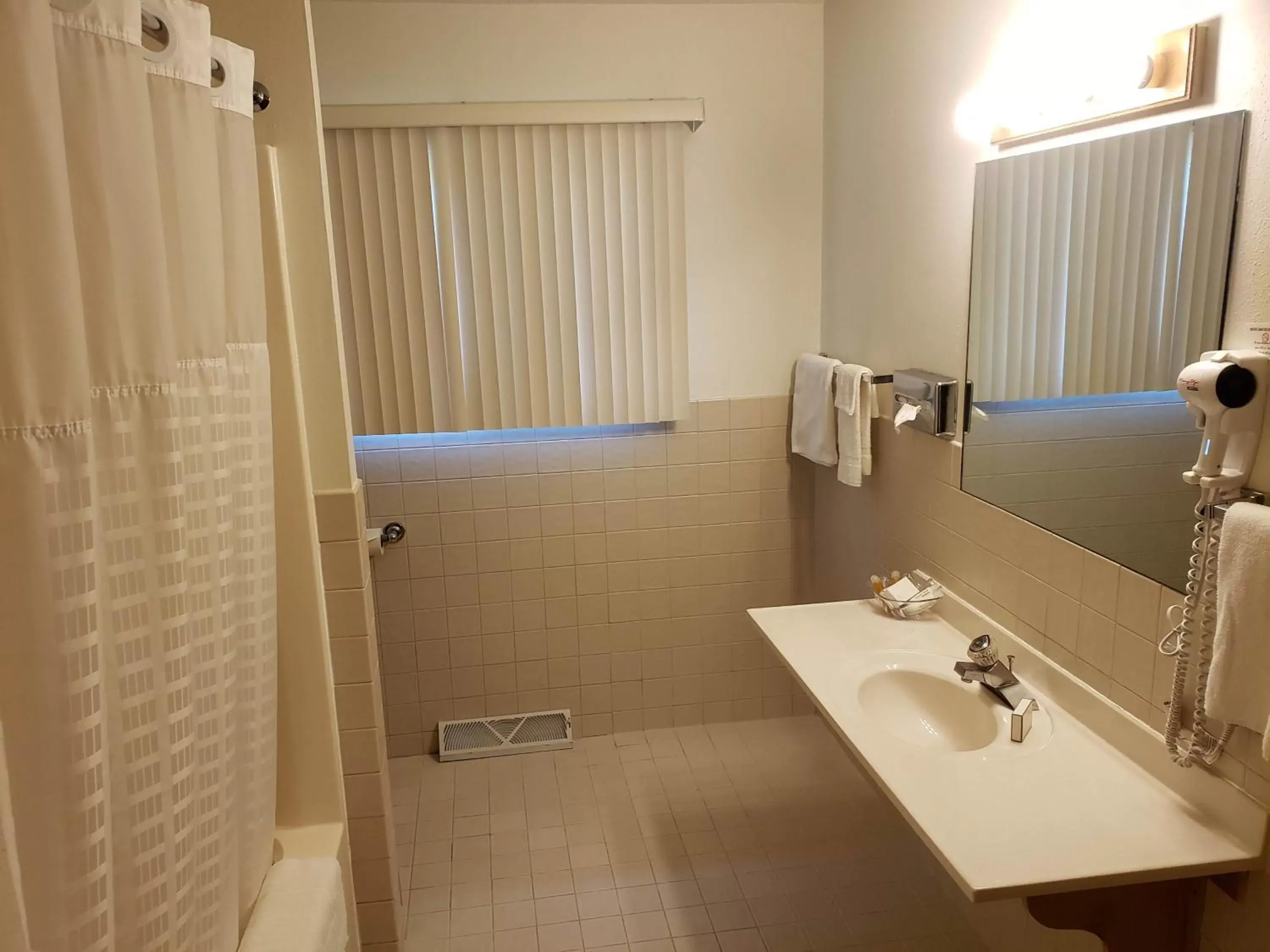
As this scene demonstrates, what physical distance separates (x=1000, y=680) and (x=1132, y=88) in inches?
44.7

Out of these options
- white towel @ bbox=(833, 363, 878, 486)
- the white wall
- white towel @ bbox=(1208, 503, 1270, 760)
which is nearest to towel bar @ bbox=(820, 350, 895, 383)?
white towel @ bbox=(833, 363, 878, 486)

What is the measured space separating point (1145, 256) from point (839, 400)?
1.19 m

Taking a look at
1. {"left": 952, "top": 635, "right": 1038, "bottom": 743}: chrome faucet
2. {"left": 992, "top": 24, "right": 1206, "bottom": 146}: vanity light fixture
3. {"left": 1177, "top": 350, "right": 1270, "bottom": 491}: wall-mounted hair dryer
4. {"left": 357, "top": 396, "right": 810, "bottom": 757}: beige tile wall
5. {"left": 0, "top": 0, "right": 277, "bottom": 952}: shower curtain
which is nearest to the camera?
{"left": 0, "top": 0, "right": 277, "bottom": 952}: shower curtain

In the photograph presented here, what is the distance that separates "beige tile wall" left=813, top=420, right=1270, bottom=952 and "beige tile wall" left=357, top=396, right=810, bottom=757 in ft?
1.30

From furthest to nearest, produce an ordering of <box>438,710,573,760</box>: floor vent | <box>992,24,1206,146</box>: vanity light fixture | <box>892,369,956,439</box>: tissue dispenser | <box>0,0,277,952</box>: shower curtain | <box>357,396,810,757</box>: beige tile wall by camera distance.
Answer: <box>438,710,573,760</box>: floor vent
<box>357,396,810,757</box>: beige tile wall
<box>892,369,956,439</box>: tissue dispenser
<box>992,24,1206,146</box>: vanity light fixture
<box>0,0,277,952</box>: shower curtain

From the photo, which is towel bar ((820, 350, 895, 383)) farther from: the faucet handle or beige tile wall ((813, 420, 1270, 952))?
the faucet handle

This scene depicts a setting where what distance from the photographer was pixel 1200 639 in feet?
4.61

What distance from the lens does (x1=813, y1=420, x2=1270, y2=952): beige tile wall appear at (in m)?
1.44

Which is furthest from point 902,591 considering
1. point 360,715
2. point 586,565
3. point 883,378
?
point 360,715

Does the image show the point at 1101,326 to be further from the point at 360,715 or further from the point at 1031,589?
the point at 360,715

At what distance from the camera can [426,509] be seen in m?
3.05

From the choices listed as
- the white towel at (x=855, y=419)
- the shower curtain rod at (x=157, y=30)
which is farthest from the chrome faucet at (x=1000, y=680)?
the shower curtain rod at (x=157, y=30)

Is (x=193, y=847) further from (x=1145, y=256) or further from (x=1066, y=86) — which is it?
(x=1066, y=86)

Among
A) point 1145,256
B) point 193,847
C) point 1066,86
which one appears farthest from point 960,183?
point 193,847
